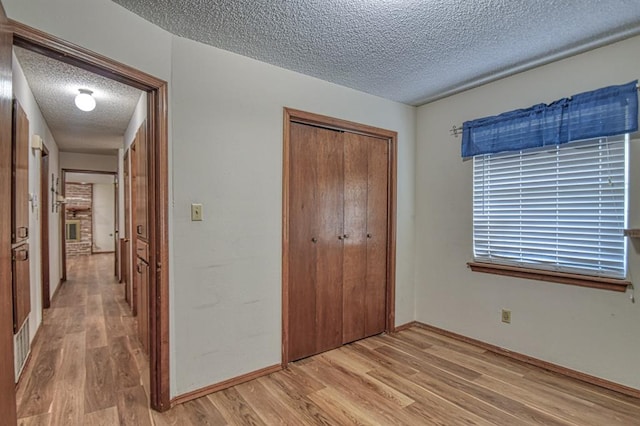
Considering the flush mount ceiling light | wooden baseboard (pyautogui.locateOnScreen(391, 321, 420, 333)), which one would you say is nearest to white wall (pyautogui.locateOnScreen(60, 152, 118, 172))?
the flush mount ceiling light

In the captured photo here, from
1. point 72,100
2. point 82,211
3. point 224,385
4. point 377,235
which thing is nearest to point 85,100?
point 72,100

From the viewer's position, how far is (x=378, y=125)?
10.4 feet

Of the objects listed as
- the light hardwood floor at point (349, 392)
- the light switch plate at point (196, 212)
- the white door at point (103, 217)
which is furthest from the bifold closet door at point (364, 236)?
the white door at point (103, 217)

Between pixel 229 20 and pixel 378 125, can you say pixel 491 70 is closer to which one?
pixel 378 125

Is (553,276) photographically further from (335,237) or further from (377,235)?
(335,237)

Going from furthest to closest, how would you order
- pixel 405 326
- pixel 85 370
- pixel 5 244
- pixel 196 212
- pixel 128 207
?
pixel 128 207 < pixel 405 326 < pixel 85 370 < pixel 196 212 < pixel 5 244

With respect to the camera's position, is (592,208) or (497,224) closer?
(592,208)

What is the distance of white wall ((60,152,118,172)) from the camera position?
19.5 ft

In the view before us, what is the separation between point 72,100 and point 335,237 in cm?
290

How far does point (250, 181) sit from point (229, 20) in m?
1.00

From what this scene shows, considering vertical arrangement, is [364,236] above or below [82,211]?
below

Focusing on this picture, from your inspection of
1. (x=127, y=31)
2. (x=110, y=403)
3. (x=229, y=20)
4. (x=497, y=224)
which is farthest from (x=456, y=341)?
(x=127, y=31)

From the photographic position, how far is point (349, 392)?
2195mm

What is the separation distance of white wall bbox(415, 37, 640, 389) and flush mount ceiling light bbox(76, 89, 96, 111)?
315 cm
